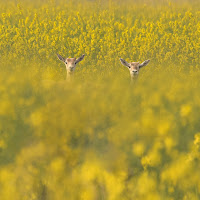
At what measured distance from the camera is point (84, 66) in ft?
60.3

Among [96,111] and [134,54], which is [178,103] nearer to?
[96,111]

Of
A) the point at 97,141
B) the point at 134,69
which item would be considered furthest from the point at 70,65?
the point at 97,141

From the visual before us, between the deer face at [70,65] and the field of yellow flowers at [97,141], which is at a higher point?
the field of yellow flowers at [97,141]

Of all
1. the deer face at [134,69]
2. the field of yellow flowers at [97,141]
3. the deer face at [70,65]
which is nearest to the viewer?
the field of yellow flowers at [97,141]

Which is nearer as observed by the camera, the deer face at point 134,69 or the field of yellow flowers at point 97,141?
the field of yellow flowers at point 97,141

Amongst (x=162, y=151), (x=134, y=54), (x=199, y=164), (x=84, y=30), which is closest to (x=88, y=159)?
(x=162, y=151)

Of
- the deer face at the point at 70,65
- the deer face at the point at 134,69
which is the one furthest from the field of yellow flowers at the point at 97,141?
the deer face at the point at 70,65

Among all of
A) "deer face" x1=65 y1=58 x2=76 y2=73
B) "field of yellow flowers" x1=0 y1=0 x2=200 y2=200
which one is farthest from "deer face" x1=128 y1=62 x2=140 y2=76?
"field of yellow flowers" x1=0 y1=0 x2=200 y2=200

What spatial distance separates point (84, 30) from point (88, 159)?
1867cm

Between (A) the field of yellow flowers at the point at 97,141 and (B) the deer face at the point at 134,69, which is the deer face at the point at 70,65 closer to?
(B) the deer face at the point at 134,69

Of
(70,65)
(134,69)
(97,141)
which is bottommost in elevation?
(70,65)

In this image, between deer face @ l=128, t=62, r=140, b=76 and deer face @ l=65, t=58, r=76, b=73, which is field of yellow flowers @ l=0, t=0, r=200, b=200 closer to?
deer face @ l=128, t=62, r=140, b=76

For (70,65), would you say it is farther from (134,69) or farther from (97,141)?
(97,141)

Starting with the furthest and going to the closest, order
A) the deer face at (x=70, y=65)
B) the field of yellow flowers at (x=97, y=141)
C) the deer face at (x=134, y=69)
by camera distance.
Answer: the deer face at (x=70, y=65) → the deer face at (x=134, y=69) → the field of yellow flowers at (x=97, y=141)
